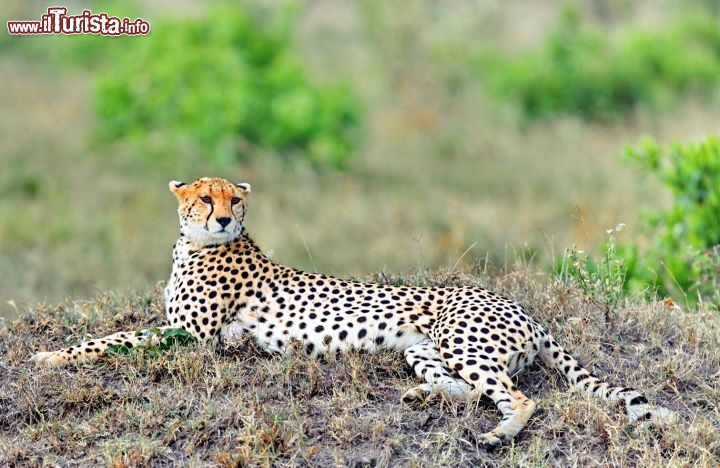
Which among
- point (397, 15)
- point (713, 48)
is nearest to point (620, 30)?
point (713, 48)

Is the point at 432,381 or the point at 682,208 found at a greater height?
the point at 682,208

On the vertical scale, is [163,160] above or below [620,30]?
below

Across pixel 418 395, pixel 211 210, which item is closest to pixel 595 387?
pixel 418 395

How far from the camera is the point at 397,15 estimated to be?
2145 centimetres

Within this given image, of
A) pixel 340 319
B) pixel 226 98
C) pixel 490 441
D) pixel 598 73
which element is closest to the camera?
pixel 490 441

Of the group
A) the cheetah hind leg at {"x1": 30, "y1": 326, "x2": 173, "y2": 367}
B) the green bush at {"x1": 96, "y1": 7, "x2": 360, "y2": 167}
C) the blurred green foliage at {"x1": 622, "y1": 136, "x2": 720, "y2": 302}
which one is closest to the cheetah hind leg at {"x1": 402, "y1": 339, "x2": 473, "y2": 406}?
the cheetah hind leg at {"x1": 30, "y1": 326, "x2": 173, "y2": 367}

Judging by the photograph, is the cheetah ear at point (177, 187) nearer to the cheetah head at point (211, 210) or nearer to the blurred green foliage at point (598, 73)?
the cheetah head at point (211, 210)

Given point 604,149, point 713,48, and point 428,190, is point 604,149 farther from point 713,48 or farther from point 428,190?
point 713,48

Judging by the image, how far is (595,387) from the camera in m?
4.80

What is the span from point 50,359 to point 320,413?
1449 millimetres

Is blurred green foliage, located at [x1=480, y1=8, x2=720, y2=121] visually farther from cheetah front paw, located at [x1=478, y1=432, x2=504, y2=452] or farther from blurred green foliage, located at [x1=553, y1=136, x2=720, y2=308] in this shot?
cheetah front paw, located at [x1=478, y1=432, x2=504, y2=452]

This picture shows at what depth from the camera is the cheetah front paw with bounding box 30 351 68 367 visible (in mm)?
5125

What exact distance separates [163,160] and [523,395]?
456 inches

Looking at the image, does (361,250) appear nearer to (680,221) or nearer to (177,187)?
(680,221)
